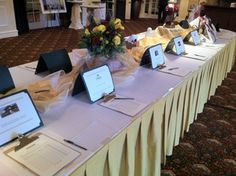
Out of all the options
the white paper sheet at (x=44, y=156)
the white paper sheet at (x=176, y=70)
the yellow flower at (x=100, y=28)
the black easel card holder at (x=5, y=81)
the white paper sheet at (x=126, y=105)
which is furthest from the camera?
the white paper sheet at (x=176, y=70)

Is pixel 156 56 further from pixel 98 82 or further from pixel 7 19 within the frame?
pixel 7 19

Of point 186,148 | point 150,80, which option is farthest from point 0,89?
point 186,148

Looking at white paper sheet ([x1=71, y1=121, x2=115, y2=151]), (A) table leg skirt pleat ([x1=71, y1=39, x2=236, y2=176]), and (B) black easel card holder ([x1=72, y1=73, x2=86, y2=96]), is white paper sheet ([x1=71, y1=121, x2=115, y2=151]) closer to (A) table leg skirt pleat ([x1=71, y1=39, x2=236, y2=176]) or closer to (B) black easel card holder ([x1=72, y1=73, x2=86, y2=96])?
(A) table leg skirt pleat ([x1=71, y1=39, x2=236, y2=176])

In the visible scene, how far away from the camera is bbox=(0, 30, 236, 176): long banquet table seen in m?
0.98

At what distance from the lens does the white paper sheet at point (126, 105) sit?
1.25 m

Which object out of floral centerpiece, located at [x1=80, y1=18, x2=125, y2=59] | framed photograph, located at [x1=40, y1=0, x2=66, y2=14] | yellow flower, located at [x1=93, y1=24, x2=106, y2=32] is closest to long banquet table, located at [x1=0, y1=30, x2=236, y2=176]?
floral centerpiece, located at [x1=80, y1=18, x2=125, y2=59]

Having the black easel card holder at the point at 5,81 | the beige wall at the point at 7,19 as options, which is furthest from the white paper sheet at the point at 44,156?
the beige wall at the point at 7,19

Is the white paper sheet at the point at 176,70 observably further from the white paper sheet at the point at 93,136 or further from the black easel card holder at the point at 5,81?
the black easel card holder at the point at 5,81

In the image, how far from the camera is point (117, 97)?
140 cm

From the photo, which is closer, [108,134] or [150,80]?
[108,134]

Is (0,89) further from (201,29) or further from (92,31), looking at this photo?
(201,29)

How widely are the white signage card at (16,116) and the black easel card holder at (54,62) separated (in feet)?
2.22

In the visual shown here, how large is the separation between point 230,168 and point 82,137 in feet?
4.66

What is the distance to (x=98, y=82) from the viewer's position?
4.44 ft
